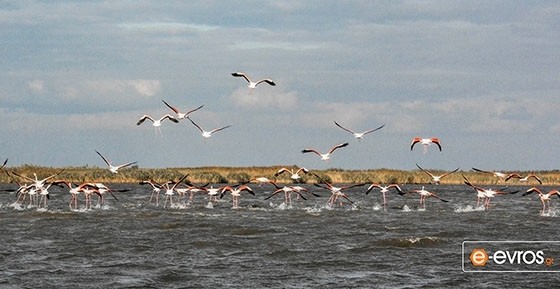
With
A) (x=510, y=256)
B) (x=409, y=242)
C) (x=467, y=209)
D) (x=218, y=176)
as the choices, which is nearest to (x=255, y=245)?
(x=409, y=242)

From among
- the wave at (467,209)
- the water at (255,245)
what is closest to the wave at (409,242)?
the water at (255,245)

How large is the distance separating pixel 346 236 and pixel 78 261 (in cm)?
1059

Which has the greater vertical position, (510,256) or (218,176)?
(218,176)

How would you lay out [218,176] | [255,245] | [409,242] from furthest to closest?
[218,176] < [409,242] < [255,245]

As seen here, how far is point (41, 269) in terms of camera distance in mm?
24781

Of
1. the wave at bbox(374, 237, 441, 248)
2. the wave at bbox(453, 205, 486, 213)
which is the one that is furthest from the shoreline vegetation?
the wave at bbox(374, 237, 441, 248)

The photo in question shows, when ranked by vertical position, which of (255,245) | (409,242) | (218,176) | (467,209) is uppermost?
(218,176)

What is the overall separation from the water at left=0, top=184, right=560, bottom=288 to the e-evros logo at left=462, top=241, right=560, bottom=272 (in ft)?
1.78

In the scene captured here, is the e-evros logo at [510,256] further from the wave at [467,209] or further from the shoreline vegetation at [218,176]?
the shoreline vegetation at [218,176]

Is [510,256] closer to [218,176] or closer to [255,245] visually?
[255,245]

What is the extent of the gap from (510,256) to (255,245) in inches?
306

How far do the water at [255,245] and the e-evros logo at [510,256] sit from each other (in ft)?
1.78

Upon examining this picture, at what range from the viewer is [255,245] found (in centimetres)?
3080

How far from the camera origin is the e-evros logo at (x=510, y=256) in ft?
84.7
